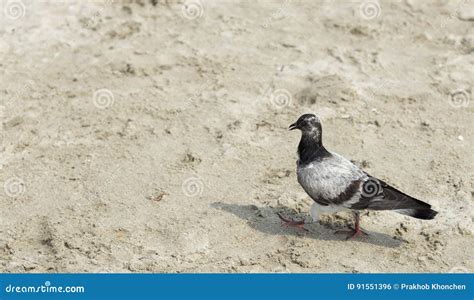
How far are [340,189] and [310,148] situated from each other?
59 centimetres

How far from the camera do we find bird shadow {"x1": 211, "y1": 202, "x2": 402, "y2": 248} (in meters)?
7.73

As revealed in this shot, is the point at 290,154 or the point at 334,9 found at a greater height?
the point at 334,9

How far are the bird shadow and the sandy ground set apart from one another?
0.02 meters

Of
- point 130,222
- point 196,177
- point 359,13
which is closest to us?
point 130,222

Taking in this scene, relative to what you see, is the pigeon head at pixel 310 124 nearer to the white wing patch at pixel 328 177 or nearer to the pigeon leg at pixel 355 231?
the white wing patch at pixel 328 177

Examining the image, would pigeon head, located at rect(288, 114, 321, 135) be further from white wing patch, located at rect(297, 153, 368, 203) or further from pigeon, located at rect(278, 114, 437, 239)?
white wing patch, located at rect(297, 153, 368, 203)

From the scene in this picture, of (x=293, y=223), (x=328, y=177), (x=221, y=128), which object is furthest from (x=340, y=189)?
(x=221, y=128)

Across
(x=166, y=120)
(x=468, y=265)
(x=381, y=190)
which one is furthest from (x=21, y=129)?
(x=468, y=265)

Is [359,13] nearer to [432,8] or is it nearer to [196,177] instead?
[432,8]

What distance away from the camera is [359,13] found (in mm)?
11664

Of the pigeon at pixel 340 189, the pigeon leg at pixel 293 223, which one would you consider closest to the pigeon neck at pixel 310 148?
the pigeon at pixel 340 189

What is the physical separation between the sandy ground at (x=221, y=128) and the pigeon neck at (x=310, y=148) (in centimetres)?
62

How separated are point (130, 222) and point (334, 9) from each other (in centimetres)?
529

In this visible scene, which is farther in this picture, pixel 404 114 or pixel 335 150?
pixel 404 114
